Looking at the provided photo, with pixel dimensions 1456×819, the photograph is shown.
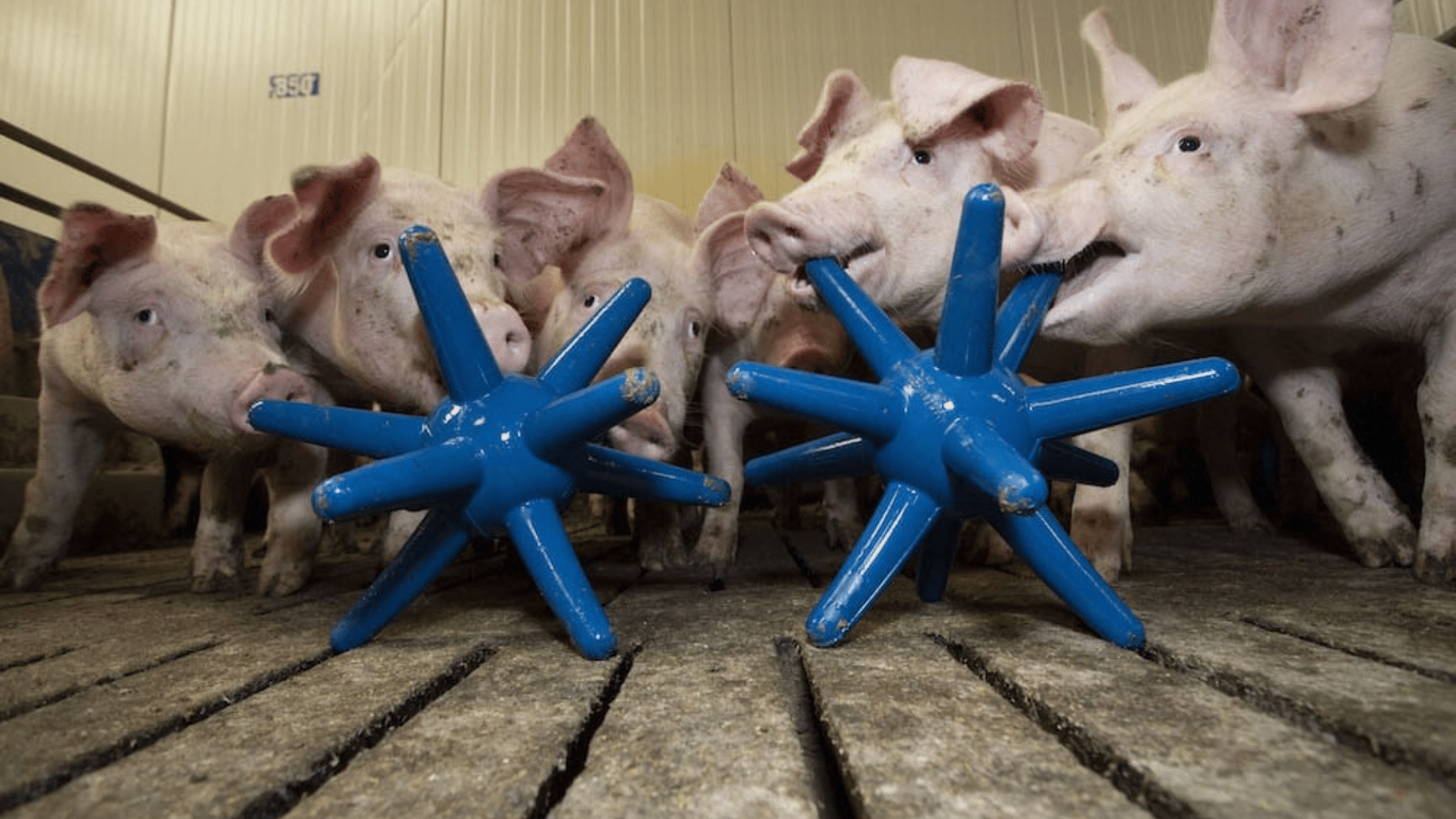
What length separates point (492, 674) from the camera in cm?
114

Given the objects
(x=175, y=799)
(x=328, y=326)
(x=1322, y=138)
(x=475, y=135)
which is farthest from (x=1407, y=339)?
(x=475, y=135)

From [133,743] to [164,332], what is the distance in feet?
5.20

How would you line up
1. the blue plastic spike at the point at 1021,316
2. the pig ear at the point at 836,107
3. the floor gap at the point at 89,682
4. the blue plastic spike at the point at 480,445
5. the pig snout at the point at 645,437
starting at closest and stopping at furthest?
the floor gap at the point at 89,682 → the blue plastic spike at the point at 480,445 → the blue plastic spike at the point at 1021,316 → the pig snout at the point at 645,437 → the pig ear at the point at 836,107

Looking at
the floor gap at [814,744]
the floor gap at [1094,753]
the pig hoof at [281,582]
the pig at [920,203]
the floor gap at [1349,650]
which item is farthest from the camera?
the pig hoof at [281,582]

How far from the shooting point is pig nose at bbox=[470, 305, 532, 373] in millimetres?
1690

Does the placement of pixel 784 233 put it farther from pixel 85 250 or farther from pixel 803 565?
pixel 85 250

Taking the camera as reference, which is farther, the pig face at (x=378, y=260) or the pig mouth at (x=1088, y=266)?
the pig face at (x=378, y=260)

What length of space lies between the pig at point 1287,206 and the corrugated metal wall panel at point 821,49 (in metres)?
4.43

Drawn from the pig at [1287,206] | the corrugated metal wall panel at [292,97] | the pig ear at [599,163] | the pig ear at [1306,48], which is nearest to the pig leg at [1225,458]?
the pig at [1287,206]

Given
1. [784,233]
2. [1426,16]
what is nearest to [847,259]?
[784,233]

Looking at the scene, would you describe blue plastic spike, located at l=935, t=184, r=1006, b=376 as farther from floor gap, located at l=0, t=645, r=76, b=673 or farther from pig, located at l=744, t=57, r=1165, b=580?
floor gap, located at l=0, t=645, r=76, b=673

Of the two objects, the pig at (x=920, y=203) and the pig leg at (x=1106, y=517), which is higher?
the pig at (x=920, y=203)

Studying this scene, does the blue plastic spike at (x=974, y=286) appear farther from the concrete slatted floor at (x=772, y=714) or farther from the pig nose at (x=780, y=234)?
the pig nose at (x=780, y=234)

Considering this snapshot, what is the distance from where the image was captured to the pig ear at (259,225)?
7.63ft
